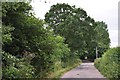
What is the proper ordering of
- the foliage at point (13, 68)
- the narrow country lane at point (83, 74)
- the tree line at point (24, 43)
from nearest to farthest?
the foliage at point (13, 68)
the tree line at point (24, 43)
the narrow country lane at point (83, 74)

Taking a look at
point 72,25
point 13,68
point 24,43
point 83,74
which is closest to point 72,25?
point 72,25

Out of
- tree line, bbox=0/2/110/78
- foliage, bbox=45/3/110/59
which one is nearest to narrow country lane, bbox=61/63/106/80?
tree line, bbox=0/2/110/78

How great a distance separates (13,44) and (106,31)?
80.9m

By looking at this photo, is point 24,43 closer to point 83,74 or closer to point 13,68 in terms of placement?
point 13,68

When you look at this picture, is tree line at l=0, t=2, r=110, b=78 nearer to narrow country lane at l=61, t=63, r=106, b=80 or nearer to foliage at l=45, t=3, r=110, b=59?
narrow country lane at l=61, t=63, r=106, b=80

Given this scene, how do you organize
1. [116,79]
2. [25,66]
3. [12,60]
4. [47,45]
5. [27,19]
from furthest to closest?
[116,79] → [47,45] → [27,19] → [25,66] → [12,60]

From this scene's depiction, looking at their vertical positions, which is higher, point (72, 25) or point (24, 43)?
point (72, 25)

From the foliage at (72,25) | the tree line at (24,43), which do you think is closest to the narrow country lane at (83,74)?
the tree line at (24,43)

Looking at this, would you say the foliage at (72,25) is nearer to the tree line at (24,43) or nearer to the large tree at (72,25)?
the large tree at (72,25)

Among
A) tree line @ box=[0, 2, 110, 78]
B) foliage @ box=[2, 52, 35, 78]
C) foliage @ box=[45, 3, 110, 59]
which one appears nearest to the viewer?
foliage @ box=[2, 52, 35, 78]

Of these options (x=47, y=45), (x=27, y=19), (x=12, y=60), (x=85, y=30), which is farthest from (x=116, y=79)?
(x=85, y=30)

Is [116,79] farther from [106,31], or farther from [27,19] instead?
[106,31]

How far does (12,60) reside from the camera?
13.2 meters

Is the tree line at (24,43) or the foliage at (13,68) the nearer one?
the foliage at (13,68)
